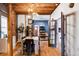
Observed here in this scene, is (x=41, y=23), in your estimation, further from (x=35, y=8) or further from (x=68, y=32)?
(x=68, y=32)

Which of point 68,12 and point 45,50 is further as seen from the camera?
Result: point 68,12

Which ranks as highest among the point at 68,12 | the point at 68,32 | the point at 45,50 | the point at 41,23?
the point at 68,12

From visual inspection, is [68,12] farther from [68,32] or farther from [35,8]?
[35,8]

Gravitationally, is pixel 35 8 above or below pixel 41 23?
above

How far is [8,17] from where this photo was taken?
2088 mm

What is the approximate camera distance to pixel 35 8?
2211 millimetres

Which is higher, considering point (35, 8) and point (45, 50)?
point (35, 8)

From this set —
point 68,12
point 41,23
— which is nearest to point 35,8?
point 41,23

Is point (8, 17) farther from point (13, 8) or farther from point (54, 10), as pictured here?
point (54, 10)

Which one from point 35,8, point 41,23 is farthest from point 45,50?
point 35,8

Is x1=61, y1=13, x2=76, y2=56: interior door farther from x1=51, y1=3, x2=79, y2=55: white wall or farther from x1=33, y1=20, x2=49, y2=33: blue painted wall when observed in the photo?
x1=33, y1=20, x2=49, y2=33: blue painted wall

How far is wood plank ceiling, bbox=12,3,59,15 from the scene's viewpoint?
2.06m

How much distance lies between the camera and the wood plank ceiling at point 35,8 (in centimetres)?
206

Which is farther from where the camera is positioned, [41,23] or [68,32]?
[68,32]
